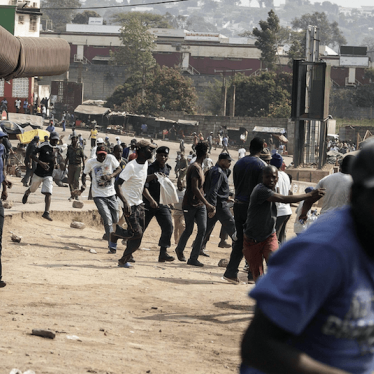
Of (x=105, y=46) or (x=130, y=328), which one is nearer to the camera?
(x=130, y=328)

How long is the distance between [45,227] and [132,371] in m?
6.96

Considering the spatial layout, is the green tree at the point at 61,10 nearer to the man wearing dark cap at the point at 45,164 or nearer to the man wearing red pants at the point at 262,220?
the man wearing dark cap at the point at 45,164

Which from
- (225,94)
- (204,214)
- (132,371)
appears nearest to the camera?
(132,371)

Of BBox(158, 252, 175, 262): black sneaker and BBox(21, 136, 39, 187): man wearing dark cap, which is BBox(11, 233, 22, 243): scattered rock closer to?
BBox(158, 252, 175, 262): black sneaker

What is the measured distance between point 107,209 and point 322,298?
8248 millimetres

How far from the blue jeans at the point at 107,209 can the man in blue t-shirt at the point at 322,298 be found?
8.05 metres

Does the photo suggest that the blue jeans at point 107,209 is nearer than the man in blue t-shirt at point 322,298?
No

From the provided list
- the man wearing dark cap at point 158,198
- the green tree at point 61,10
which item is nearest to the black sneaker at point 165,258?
the man wearing dark cap at point 158,198

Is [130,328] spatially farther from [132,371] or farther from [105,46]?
[105,46]

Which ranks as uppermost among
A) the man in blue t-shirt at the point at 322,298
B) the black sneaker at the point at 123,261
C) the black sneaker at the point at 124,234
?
the man in blue t-shirt at the point at 322,298

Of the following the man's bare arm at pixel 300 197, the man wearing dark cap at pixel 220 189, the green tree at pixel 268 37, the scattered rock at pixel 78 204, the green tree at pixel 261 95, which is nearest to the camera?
the man's bare arm at pixel 300 197

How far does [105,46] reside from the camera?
80.3m

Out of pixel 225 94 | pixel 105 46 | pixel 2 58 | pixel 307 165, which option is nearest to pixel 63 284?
pixel 2 58

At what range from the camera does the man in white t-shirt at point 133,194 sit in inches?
320
